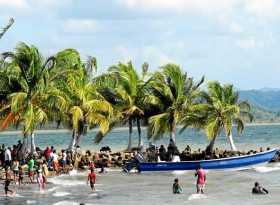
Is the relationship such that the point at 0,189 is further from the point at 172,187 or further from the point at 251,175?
the point at 251,175

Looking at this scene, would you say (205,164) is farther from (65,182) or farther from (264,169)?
(65,182)

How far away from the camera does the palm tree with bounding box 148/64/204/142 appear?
50.9 meters

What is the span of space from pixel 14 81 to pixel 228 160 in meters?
15.2

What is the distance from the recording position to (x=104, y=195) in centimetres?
3431

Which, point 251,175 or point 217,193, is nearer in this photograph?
point 217,193

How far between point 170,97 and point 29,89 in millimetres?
11458

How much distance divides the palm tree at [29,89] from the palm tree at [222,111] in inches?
450

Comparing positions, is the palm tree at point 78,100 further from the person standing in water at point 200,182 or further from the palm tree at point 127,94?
the person standing in water at point 200,182

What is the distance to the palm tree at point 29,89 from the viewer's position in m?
44.3

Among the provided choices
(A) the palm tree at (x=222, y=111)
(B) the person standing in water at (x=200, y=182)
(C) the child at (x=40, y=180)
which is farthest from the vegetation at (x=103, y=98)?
(B) the person standing in water at (x=200, y=182)

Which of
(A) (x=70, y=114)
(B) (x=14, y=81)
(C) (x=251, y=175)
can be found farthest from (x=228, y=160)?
(B) (x=14, y=81)

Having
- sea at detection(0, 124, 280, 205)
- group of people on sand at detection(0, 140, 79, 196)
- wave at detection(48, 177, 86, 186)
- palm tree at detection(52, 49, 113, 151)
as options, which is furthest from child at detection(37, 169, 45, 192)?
palm tree at detection(52, 49, 113, 151)

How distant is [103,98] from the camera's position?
5138 centimetres

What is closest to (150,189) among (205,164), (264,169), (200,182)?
(200,182)
